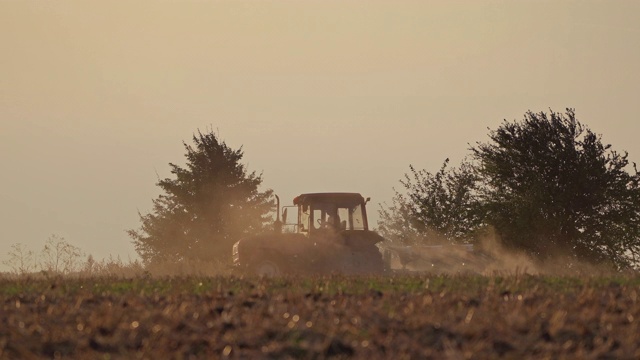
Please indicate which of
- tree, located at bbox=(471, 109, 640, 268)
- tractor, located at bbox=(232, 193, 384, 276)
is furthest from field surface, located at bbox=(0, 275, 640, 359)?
tree, located at bbox=(471, 109, 640, 268)

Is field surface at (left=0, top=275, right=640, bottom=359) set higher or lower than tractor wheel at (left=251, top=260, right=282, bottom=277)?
lower

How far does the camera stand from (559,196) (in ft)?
133

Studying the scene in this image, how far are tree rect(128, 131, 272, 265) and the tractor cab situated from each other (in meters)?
14.1

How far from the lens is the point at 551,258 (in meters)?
39.8

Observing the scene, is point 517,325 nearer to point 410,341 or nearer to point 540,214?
point 410,341

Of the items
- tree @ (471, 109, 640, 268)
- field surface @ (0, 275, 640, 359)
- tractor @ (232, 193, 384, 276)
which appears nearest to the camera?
field surface @ (0, 275, 640, 359)

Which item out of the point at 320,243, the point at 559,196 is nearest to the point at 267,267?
the point at 320,243

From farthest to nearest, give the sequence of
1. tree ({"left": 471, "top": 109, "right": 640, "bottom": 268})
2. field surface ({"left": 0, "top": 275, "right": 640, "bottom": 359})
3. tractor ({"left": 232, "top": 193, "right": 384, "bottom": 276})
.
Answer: tree ({"left": 471, "top": 109, "right": 640, "bottom": 268}) → tractor ({"left": 232, "top": 193, "right": 384, "bottom": 276}) → field surface ({"left": 0, "top": 275, "right": 640, "bottom": 359})

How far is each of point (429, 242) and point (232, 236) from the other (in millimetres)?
9818

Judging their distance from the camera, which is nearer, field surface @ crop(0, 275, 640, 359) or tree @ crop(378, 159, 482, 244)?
field surface @ crop(0, 275, 640, 359)

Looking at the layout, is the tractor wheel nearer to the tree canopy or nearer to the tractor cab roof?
the tractor cab roof

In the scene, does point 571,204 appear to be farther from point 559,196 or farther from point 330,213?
point 330,213

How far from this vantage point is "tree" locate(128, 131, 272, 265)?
144 feet

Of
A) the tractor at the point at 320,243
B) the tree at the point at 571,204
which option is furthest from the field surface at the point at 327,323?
the tree at the point at 571,204
